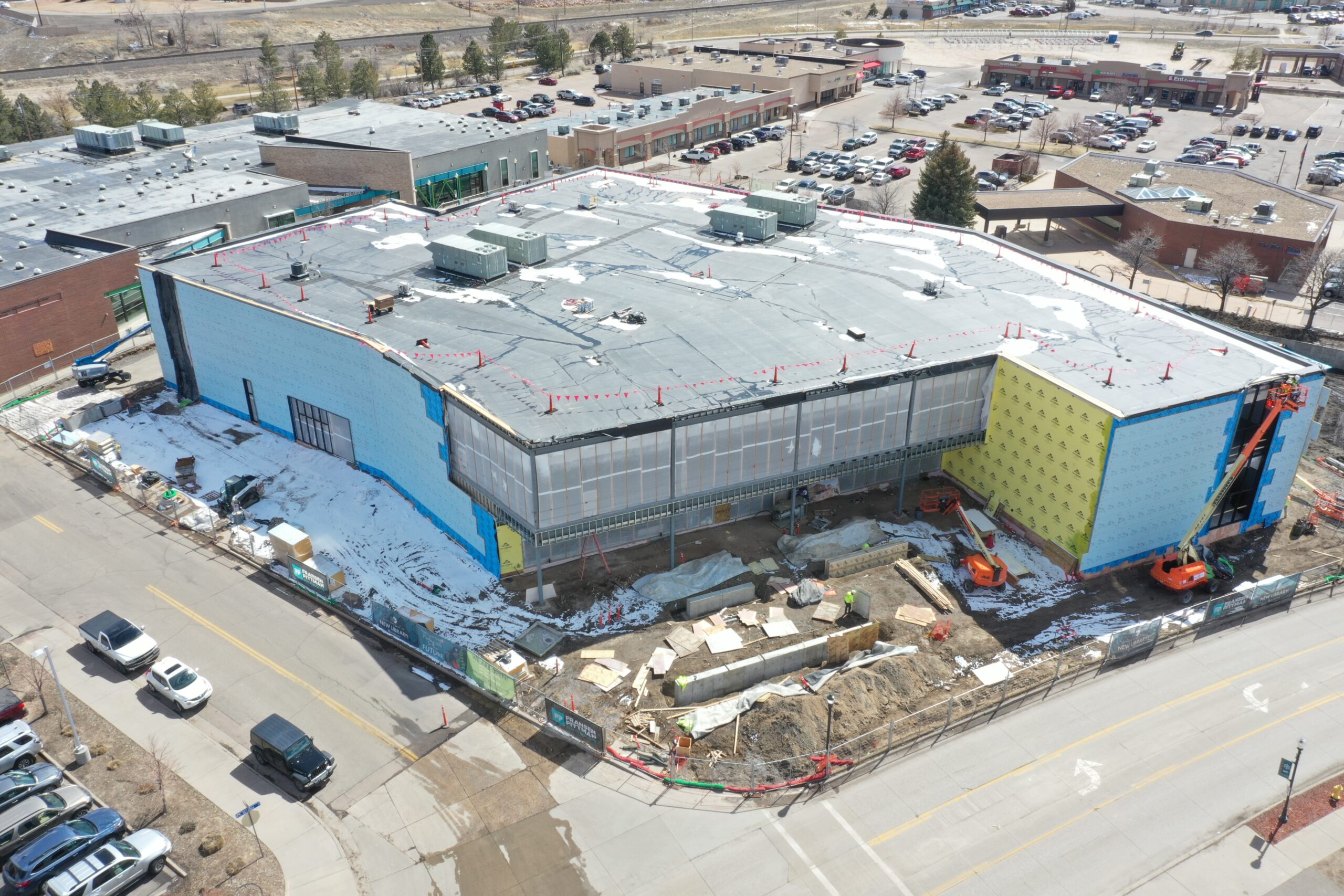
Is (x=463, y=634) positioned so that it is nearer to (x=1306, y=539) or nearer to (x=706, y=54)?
(x=1306, y=539)

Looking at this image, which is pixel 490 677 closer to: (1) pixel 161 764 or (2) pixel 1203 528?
(1) pixel 161 764

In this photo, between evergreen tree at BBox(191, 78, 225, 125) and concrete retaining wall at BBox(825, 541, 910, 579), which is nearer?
concrete retaining wall at BBox(825, 541, 910, 579)

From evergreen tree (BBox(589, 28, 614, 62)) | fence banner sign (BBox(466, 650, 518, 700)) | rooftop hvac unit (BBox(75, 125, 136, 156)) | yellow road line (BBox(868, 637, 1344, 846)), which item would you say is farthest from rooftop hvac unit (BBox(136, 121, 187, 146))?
evergreen tree (BBox(589, 28, 614, 62))

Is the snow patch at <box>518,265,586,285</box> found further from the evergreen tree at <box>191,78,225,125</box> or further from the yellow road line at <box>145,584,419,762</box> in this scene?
the evergreen tree at <box>191,78,225,125</box>

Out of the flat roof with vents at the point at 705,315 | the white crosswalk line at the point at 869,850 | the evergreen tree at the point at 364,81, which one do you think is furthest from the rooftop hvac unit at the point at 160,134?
the white crosswalk line at the point at 869,850

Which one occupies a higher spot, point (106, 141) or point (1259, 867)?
point (106, 141)

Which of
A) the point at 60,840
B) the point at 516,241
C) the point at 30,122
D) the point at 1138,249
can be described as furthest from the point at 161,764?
the point at 30,122

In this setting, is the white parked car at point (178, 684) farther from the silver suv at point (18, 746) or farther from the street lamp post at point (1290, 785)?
the street lamp post at point (1290, 785)

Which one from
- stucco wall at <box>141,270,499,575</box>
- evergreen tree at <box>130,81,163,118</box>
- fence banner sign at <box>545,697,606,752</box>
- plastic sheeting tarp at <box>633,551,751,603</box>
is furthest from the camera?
evergreen tree at <box>130,81,163,118</box>
